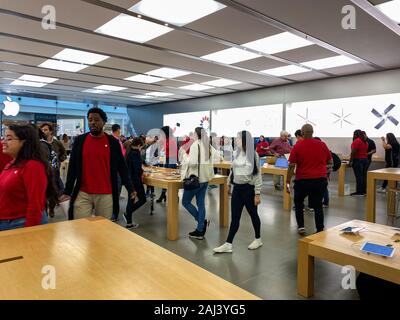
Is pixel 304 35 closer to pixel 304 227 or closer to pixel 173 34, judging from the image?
pixel 173 34

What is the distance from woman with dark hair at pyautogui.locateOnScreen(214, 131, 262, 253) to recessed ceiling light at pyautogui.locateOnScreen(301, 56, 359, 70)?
4.63 m

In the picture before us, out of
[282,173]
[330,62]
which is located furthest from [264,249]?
[330,62]

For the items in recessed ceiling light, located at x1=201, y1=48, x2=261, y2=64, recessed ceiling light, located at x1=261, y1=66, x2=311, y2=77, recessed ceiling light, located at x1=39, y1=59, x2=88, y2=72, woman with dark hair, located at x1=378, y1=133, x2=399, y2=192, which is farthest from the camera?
recessed ceiling light, located at x1=261, y1=66, x2=311, y2=77

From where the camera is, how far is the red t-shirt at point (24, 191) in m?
1.87

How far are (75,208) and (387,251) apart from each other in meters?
2.42

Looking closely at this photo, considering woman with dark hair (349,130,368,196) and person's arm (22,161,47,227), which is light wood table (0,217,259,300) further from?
woman with dark hair (349,130,368,196)

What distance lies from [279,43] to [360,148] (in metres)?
3.24

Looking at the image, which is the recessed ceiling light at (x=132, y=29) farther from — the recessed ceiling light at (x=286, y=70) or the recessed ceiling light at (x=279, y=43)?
the recessed ceiling light at (x=286, y=70)

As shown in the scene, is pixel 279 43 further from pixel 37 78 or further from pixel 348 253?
pixel 37 78

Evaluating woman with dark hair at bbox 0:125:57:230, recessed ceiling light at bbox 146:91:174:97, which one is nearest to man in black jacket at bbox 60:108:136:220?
woman with dark hair at bbox 0:125:57:230

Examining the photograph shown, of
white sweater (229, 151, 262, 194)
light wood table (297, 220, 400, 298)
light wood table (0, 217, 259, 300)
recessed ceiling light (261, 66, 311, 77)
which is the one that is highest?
recessed ceiling light (261, 66, 311, 77)

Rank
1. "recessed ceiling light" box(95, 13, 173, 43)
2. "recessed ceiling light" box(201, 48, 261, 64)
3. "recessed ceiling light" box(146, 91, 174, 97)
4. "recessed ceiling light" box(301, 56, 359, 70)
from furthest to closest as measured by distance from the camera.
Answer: "recessed ceiling light" box(146, 91, 174, 97) → "recessed ceiling light" box(301, 56, 359, 70) → "recessed ceiling light" box(201, 48, 261, 64) → "recessed ceiling light" box(95, 13, 173, 43)

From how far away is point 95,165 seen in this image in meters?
2.58

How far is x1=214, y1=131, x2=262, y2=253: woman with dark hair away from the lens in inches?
131
